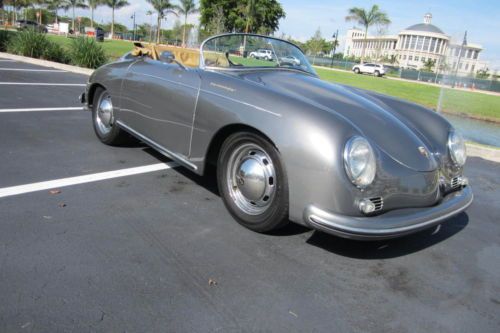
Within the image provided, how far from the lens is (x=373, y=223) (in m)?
2.53

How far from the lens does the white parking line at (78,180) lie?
3.45 meters

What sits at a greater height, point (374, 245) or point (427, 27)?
point (427, 27)

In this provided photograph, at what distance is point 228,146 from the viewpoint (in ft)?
10.6

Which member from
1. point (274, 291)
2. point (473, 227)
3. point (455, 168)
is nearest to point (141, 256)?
point (274, 291)

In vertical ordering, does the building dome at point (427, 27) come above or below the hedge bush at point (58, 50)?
above

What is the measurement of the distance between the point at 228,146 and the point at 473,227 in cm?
232

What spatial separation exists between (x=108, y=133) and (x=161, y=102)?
1437 millimetres

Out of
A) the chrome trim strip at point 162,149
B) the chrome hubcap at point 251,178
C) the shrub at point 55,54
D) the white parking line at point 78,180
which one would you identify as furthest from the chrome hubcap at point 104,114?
the shrub at point 55,54

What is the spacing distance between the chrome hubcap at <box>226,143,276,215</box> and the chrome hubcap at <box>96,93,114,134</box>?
2.23 m

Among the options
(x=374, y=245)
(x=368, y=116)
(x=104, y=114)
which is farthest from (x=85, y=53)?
(x=374, y=245)

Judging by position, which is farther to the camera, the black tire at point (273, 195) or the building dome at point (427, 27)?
the building dome at point (427, 27)

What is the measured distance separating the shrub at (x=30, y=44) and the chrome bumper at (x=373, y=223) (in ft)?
53.2

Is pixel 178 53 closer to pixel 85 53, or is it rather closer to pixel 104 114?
pixel 104 114

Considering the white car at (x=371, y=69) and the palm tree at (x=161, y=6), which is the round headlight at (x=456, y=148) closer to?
the white car at (x=371, y=69)
